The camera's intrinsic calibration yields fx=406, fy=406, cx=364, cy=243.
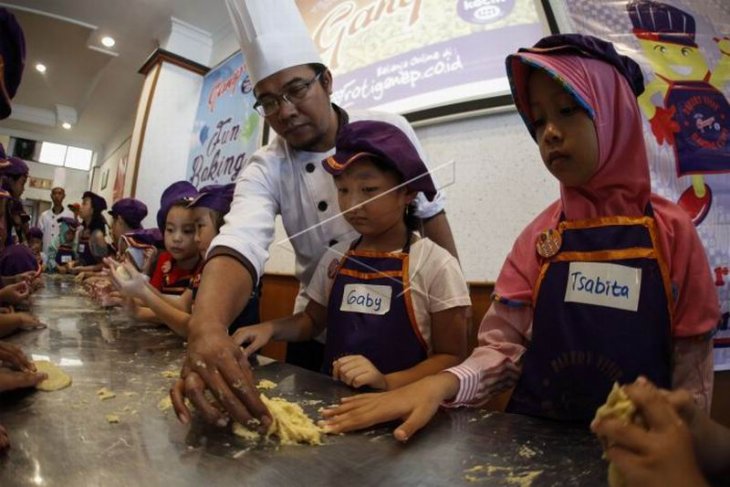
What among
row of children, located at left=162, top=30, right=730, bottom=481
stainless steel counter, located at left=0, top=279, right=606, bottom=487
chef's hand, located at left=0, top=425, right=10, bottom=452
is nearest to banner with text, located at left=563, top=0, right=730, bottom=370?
row of children, located at left=162, top=30, right=730, bottom=481

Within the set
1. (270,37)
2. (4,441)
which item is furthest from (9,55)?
(4,441)

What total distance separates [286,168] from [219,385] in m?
0.85

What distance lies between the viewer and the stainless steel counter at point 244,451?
48 centimetres

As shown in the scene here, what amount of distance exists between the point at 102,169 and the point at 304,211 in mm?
10813

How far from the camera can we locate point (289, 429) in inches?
23.4

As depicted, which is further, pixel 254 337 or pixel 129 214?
pixel 129 214

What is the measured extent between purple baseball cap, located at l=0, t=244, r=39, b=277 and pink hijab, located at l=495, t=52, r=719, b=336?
316cm

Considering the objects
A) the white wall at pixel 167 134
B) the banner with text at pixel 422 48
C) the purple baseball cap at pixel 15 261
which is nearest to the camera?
the banner with text at pixel 422 48

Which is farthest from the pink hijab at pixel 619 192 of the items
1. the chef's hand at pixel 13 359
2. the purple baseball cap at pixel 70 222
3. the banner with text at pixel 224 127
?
the purple baseball cap at pixel 70 222

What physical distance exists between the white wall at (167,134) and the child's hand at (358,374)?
14.3 ft

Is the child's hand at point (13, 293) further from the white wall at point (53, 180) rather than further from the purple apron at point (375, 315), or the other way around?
the white wall at point (53, 180)

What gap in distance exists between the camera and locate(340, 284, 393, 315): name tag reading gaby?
3.54 ft

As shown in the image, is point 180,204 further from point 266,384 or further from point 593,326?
point 593,326

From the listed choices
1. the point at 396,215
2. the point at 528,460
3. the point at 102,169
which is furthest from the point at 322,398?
the point at 102,169
